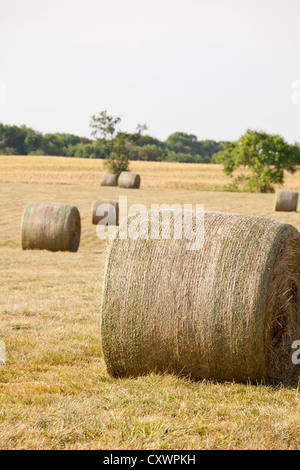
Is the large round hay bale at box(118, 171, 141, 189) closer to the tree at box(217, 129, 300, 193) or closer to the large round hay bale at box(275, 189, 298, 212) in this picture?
the large round hay bale at box(275, 189, 298, 212)

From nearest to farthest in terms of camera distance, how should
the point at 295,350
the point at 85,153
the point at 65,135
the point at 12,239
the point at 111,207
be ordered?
the point at 295,350 < the point at 12,239 < the point at 111,207 < the point at 85,153 < the point at 65,135

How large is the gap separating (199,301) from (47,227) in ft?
33.0

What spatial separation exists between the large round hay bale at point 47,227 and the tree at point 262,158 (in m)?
37.3

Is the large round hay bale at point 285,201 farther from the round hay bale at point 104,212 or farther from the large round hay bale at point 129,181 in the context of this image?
the large round hay bale at point 129,181

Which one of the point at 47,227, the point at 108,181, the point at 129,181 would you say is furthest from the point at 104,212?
the point at 108,181

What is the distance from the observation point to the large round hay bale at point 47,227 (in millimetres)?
14281

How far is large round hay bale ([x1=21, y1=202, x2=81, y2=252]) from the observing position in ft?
46.9

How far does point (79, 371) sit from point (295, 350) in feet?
6.79

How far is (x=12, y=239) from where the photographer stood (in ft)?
54.3

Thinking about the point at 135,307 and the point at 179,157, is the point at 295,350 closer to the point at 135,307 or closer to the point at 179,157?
the point at 135,307

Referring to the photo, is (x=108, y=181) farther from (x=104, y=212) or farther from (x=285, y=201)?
(x=104, y=212)

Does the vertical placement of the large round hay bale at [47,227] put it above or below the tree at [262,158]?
below

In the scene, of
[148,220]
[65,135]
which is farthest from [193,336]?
[65,135]

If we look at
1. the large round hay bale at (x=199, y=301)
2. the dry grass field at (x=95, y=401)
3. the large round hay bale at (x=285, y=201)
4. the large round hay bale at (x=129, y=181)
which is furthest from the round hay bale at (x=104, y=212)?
the large round hay bale at (x=129, y=181)
